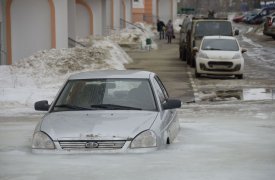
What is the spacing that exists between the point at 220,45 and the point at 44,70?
22.2ft

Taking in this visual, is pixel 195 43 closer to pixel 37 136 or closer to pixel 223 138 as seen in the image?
pixel 223 138

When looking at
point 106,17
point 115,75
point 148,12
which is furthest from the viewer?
point 148,12

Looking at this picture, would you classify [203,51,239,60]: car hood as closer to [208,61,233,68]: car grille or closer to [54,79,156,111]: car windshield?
[208,61,233,68]: car grille

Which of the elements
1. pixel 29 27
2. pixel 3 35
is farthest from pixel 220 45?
pixel 3 35

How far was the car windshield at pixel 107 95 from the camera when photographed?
902 centimetres

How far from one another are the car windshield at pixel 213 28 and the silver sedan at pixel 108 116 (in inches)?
808

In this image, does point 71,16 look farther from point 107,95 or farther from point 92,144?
point 92,144

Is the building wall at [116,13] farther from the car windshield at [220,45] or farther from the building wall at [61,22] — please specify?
the car windshield at [220,45]

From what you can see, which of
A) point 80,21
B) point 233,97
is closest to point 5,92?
point 233,97

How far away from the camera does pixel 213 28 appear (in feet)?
100

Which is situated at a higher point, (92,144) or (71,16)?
(71,16)

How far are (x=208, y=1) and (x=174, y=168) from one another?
5468 inches

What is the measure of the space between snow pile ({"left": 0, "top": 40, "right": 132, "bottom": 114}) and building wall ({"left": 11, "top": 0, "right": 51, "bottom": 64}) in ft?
7.29

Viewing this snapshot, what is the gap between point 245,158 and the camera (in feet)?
27.1
